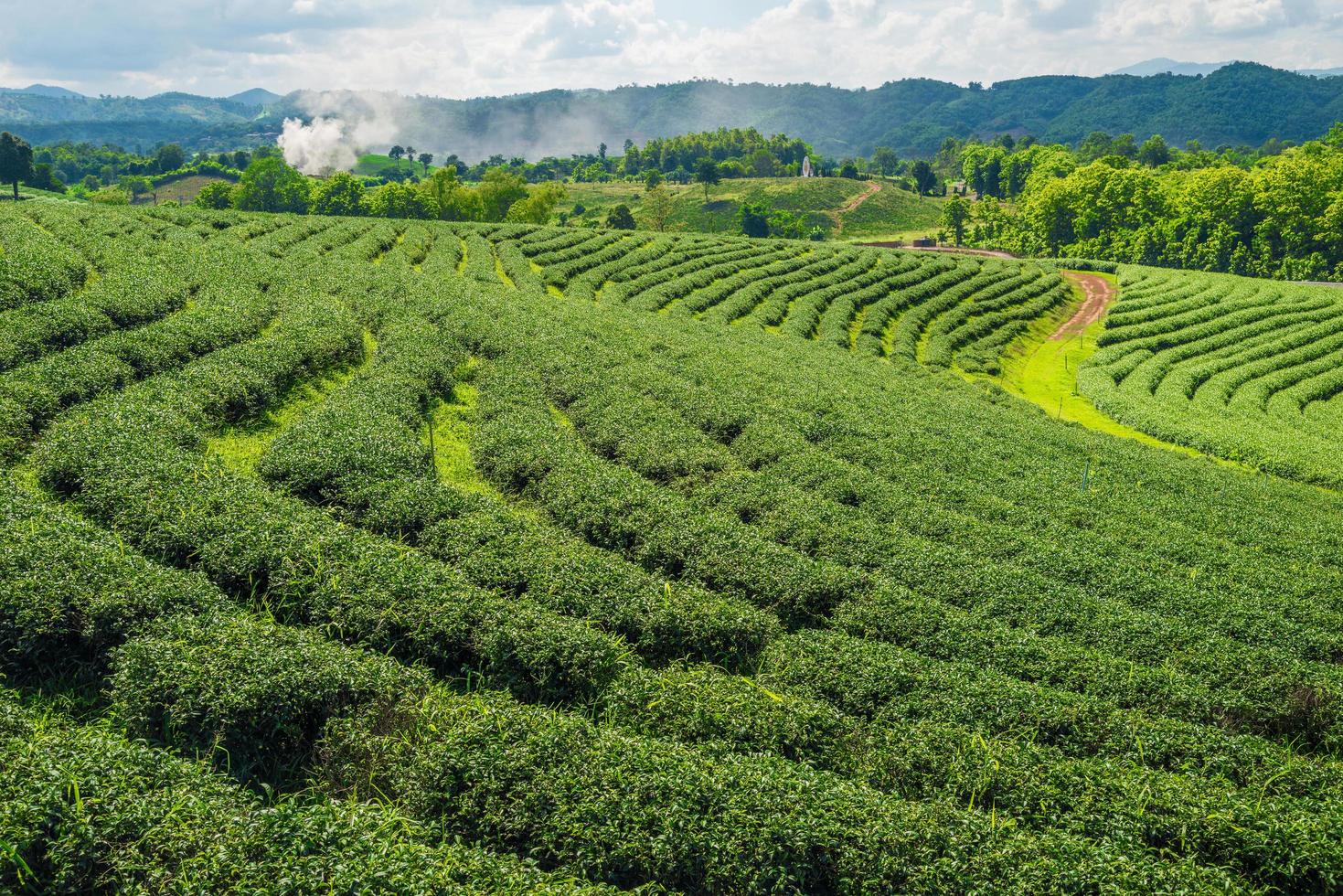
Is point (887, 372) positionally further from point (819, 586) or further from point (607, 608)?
point (607, 608)

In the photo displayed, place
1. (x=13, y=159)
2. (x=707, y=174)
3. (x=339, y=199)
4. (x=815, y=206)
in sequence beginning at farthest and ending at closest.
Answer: (x=707, y=174) → (x=815, y=206) → (x=339, y=199) → (x=13, y=159)

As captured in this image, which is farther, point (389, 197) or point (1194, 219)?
point (1194, 219)

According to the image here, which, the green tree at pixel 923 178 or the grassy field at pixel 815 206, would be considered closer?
the grassy field at pixel 815 206

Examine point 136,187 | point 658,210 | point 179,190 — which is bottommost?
point 658,210

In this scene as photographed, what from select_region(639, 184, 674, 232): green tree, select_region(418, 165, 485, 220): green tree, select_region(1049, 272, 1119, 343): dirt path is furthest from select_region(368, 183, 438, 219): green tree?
select_region(1049, 272, 1119, 343): dirt path

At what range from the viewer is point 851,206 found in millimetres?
162250

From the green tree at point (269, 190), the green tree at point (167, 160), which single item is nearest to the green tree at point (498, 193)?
the green tree at point (269, 190)

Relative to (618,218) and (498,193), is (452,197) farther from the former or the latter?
(618,218)

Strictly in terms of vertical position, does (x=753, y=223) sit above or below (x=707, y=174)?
below

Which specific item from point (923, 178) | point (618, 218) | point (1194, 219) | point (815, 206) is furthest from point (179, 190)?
point (1194, 219)

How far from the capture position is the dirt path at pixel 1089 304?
7406 centimetres

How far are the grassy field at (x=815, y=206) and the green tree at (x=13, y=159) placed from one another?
93719 mm

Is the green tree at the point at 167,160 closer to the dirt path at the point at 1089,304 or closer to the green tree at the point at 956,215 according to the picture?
the green tree at the point at 956,215

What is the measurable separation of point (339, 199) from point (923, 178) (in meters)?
135
